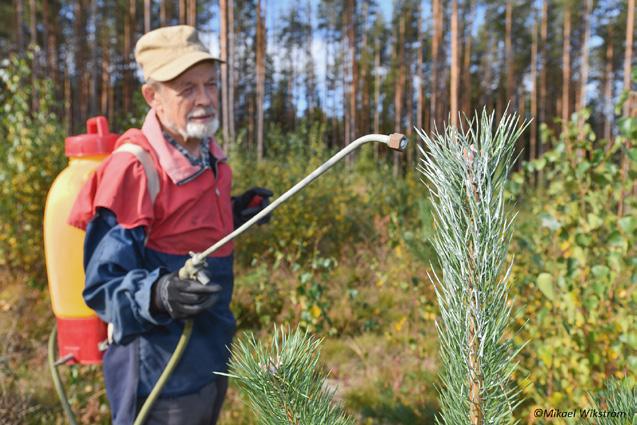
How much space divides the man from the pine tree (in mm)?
832

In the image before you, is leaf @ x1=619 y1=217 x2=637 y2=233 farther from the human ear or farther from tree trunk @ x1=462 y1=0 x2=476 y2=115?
tree trunk @ x1=462 y1=0 x2=476 y2=115

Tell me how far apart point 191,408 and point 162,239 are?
57 centimetres

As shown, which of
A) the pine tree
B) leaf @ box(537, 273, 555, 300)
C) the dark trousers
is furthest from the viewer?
leaf @ box(537, 273, 555, 300)

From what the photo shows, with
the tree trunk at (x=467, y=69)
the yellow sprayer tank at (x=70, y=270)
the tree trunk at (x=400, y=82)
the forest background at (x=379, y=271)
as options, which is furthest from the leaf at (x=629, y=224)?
the tree trunk at (x=400, y=82)

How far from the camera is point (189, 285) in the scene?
120 centimetres

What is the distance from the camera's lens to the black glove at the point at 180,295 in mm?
1207

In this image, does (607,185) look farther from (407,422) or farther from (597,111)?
(597,111)

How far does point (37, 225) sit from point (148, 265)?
3.73 meters

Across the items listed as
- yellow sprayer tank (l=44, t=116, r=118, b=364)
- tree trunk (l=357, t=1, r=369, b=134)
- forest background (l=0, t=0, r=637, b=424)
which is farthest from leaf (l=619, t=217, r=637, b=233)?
tree trunk (l=357, t=1, r=369, b=134)

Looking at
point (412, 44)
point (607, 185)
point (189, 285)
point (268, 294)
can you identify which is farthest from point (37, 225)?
point (412, 44)

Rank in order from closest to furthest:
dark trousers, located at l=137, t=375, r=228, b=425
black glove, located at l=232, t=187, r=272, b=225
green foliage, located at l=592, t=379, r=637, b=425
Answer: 1. green foliage, located at l=592, t=379, r=637, b=425
2. dark trousers, located at l=137, t=375, r=228, b=425
3. black glove, located at l=232, t=187, r=272, b=225

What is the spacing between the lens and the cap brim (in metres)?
1.51

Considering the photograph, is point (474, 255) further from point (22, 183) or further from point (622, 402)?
point (22, 183)

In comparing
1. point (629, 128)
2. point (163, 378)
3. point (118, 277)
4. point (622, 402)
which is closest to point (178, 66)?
point (118, 277)
